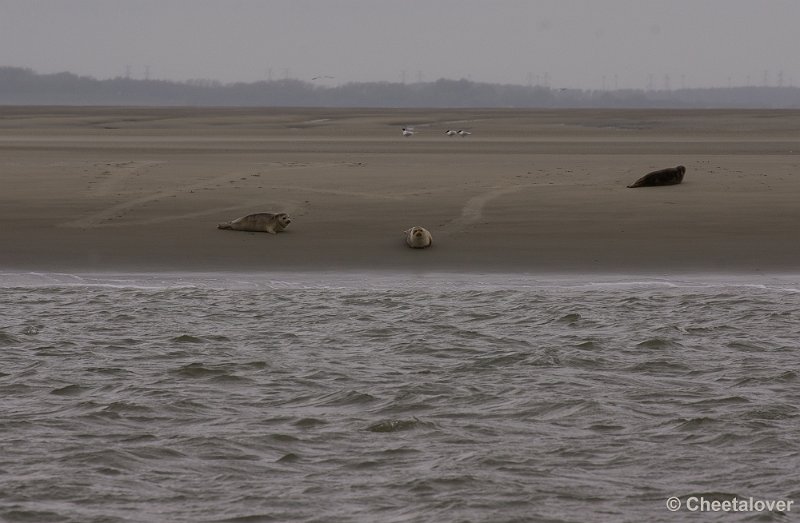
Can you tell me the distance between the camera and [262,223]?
1401 cm

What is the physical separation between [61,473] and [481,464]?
213cm

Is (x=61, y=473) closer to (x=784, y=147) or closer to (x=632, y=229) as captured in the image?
(x=632, y=229)

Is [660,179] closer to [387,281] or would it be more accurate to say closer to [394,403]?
[387,281]

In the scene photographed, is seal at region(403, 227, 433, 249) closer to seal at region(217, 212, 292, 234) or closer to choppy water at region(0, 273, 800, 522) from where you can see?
seal at region(217, 212, 292, 234)

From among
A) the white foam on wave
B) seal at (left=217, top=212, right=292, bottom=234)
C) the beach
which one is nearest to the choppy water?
the white foam on wave

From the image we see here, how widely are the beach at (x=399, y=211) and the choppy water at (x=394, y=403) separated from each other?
1735 mm

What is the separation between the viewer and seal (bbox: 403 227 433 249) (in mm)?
13289

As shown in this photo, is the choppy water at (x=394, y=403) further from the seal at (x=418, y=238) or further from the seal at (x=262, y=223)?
the seal at (x=262, y=223)

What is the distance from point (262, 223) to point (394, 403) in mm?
7235

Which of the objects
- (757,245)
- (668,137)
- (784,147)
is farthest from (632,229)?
(668,137)

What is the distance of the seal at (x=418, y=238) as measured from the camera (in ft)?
43.6

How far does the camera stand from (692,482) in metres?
5.68

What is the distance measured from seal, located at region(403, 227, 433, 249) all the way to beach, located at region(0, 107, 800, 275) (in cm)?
16

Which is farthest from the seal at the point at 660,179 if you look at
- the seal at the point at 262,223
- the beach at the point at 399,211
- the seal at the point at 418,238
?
the seal at the point at 262,223
